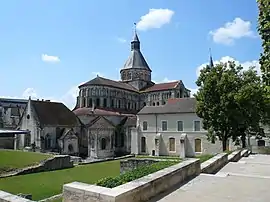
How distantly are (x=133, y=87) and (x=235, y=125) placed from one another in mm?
49767

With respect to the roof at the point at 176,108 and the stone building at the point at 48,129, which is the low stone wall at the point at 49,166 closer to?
the stone building at the point at 48,129

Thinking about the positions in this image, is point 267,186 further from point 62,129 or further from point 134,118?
point 134,118

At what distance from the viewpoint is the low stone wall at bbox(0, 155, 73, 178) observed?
2538cm

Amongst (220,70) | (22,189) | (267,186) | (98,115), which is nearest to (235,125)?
(220,70)

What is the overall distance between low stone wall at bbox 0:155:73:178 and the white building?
1553 centimetres

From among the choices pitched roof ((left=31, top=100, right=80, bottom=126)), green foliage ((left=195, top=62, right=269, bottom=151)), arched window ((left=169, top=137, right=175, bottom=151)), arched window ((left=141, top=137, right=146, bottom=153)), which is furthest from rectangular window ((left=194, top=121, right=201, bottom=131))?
pitched roof ((left=31, top=100, right=80, bottom=126))

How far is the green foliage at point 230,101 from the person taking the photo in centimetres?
2139

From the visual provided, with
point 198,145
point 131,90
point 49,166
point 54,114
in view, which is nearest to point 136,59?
point 131,90

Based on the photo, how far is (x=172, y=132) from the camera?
41.2 m

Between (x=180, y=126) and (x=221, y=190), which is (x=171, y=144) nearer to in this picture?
(x=180, y=126)

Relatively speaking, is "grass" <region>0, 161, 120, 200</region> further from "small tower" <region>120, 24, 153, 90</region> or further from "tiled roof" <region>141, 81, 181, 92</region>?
"small tower" <region>120, 24, 153, 90</region>

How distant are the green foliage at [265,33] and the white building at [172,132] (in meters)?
27.6

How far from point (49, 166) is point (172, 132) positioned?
19.3 m

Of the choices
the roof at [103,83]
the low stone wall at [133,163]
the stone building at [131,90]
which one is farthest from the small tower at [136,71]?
the low stone wall at [133,163]
